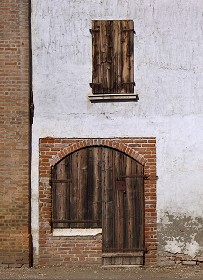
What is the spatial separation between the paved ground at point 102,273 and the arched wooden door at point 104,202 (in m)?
0.35

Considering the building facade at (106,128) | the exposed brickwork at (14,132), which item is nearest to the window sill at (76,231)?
the building facade at (106,128)

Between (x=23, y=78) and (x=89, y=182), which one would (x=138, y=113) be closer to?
(x=89, y=182)

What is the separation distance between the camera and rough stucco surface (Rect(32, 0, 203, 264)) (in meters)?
10.0

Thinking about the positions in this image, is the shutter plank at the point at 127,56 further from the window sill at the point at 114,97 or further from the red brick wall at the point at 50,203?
the red brick wall at the point at 50,203

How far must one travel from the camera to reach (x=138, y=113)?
33.0 ft

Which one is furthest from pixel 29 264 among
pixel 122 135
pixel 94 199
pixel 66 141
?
pixel 122 135

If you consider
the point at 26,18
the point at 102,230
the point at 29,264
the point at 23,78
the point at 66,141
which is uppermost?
the point at 26,18

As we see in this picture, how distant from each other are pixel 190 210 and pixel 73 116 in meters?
3.01

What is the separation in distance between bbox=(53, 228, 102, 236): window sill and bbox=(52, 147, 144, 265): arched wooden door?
0.26 ft

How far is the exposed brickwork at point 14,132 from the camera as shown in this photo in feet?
32.2

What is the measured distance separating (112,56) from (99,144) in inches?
70.7

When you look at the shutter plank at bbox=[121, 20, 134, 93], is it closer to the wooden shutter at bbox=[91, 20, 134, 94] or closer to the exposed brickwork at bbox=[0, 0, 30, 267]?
the wooden shutter at bbox=[91, 20, 134, 94]

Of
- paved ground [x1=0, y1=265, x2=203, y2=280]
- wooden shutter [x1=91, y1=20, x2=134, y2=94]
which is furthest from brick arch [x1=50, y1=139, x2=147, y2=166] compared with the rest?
paved ground [x1=0, y1=265, x2=203, y2=280]

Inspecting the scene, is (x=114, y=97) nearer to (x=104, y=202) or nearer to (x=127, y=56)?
(x=127, y=56)
